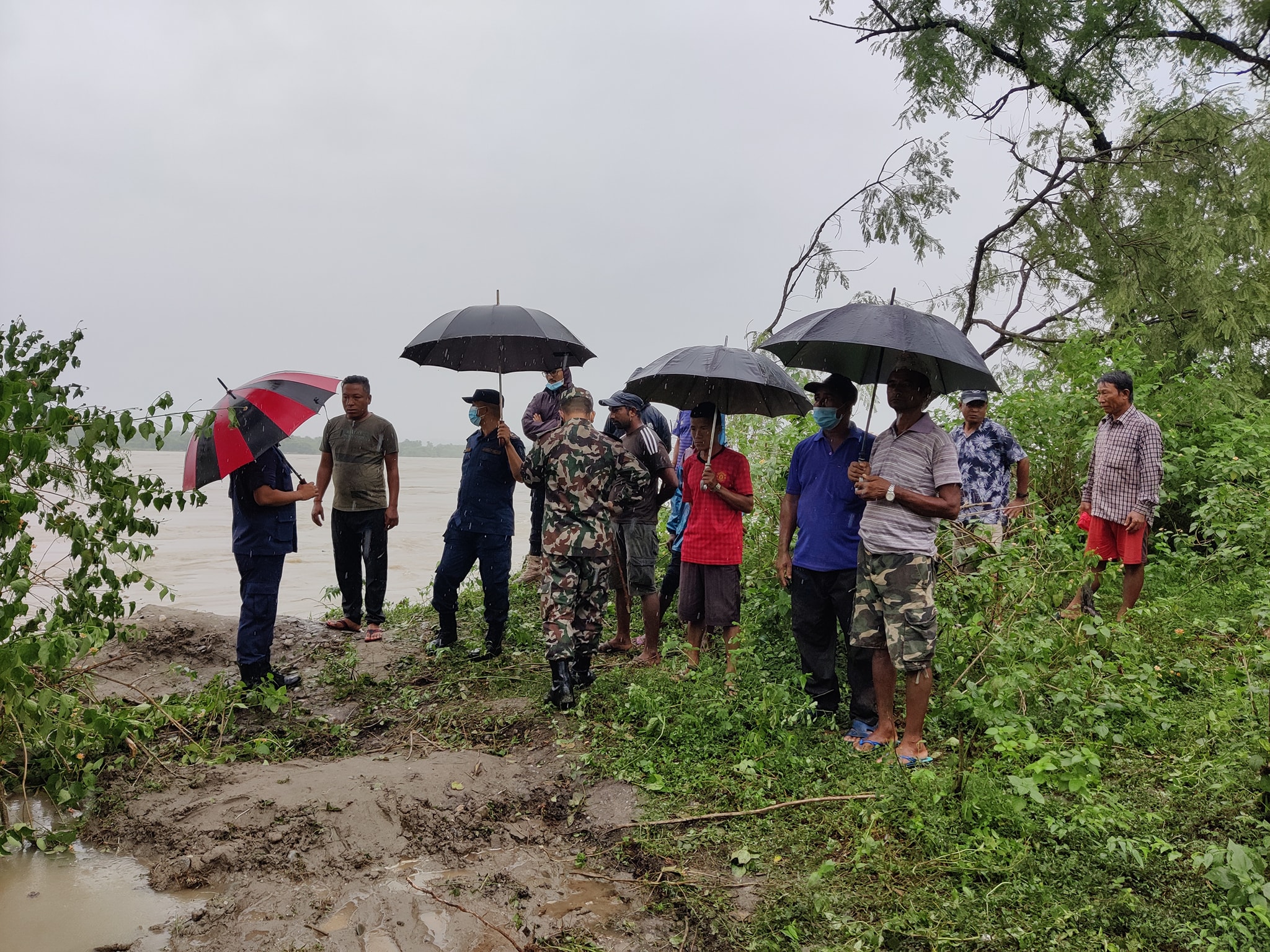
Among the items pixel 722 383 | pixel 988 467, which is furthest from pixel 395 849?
pixel 988 467

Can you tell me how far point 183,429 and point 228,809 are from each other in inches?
61.3

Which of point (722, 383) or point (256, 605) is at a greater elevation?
point (722, 383)

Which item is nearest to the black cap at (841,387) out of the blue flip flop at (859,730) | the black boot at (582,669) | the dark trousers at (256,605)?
the blue flip flop at (859,730)

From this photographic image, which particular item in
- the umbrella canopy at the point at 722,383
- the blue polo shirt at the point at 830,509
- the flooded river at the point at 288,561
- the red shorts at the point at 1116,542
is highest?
the umbrella canopy at the point at 722,383

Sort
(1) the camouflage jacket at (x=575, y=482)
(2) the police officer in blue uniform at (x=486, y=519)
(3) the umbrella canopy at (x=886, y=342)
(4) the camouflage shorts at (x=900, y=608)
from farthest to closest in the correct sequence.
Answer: (2) the police officer in blue uniform at (x=486, y=519), (1) the camouflage jacket at (x=575, y=482), (4) the camouflage shorts at (x=900, y=608), (3) the umbrella canopy at (x=886, y=342)

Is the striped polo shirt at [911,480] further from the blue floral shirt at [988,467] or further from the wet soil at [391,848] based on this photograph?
the blue floral shirt at [988,467]

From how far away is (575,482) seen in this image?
4.94 meters

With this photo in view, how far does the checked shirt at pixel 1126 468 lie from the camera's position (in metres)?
5.46

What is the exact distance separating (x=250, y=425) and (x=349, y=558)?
88.2 inches

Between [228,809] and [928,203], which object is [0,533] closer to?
[228,809]

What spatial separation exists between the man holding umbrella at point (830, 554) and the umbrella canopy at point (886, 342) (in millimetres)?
196

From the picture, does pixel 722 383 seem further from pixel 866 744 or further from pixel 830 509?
pixel 866 744

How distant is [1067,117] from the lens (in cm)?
956

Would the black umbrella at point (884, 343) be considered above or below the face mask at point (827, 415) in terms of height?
above
